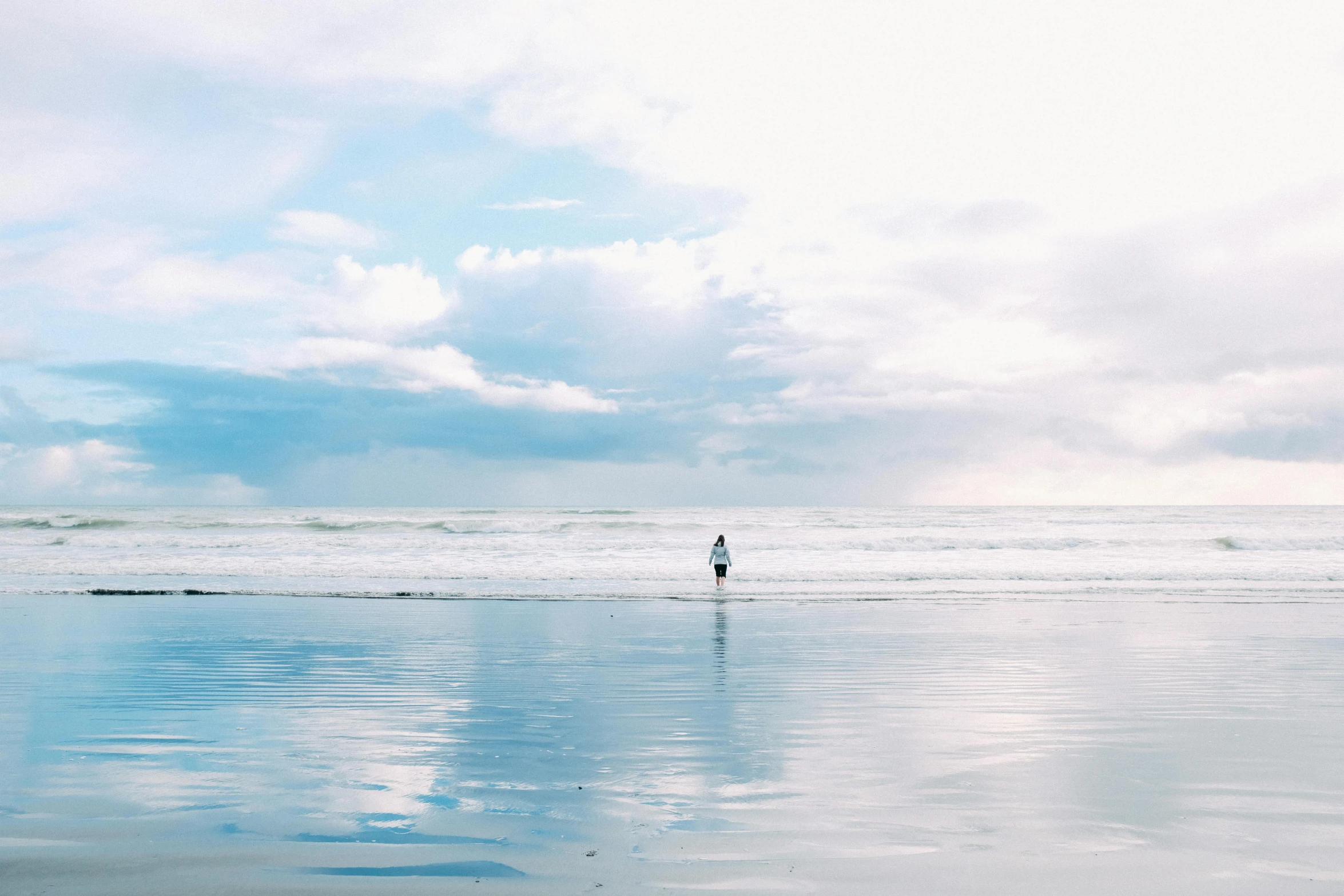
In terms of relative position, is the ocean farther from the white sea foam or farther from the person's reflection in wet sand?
the white sea foam

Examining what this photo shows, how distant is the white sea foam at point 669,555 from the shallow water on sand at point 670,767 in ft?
38.2

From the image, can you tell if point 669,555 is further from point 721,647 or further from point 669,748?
point 669,748

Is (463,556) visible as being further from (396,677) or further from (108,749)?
(108,749)

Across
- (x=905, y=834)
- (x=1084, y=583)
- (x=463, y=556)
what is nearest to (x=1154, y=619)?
(x=1084, y=583)

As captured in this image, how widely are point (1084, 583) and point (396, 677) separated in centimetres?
2166

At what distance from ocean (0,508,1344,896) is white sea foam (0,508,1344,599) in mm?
4261

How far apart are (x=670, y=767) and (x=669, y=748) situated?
2.00 feet

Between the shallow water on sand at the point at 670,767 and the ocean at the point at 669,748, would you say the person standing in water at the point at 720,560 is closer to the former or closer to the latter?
the ocean at the point at 669,748

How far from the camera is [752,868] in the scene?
462 cm

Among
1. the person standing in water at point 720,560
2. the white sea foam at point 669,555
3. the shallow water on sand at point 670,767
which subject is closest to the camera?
the shallow water on sand at point 670,767

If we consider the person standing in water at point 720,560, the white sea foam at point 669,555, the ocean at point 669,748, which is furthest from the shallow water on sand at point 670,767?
the person standing in water at point 720,560

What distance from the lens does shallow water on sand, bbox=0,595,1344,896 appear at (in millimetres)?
4680

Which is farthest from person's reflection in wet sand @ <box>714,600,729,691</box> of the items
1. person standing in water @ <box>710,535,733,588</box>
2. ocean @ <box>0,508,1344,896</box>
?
person standing in water @ <box>710,535,733,588</box>

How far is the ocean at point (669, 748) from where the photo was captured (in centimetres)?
472
